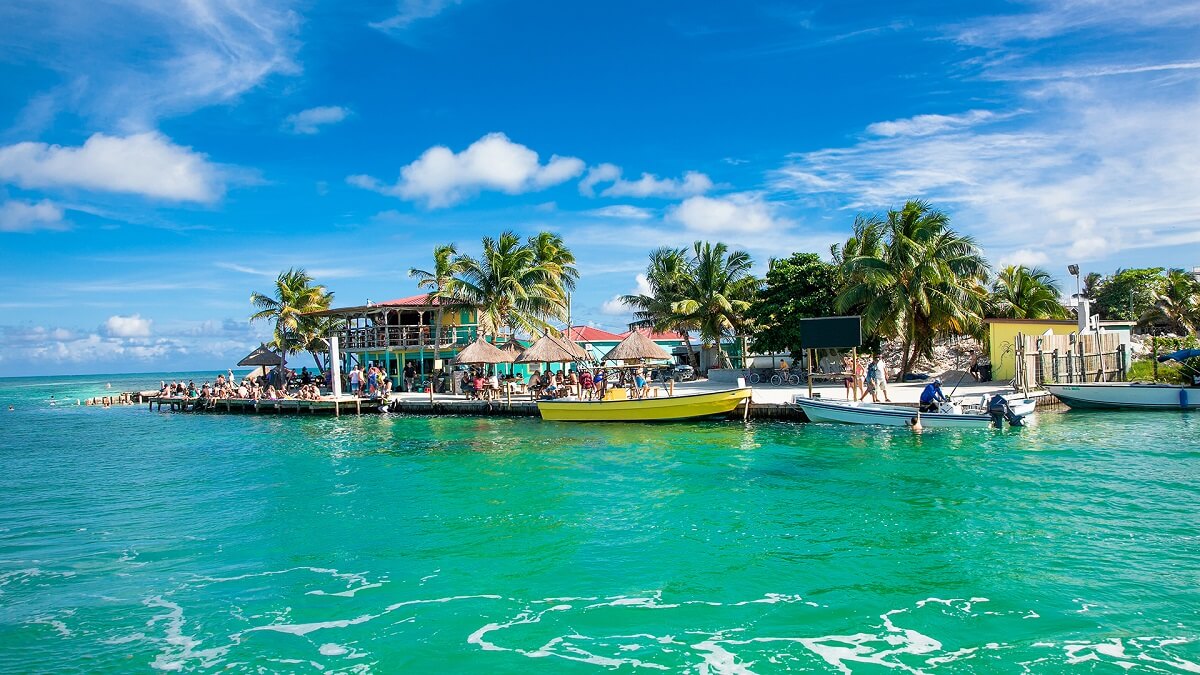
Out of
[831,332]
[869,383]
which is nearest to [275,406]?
[831,332]

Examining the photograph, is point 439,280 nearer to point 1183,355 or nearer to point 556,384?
point 556,384

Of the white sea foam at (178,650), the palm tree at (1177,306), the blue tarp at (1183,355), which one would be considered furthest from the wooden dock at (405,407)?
the palm tree at (1177,306)

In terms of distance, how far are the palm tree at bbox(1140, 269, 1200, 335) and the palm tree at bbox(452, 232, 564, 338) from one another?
35.0 metres

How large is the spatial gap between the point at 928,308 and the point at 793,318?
5.62 m

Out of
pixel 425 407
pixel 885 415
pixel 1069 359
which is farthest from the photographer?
pixel 425 407

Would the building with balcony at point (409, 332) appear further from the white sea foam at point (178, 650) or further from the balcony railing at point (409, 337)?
the white sea foam at point (178, 650)

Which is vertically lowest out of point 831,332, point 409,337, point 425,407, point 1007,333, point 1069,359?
point 425,407

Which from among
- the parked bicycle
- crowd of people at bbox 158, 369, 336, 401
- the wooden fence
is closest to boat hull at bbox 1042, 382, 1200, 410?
the wooden fence

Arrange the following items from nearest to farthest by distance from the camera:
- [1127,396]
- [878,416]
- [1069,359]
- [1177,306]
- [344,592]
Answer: [344,592]
[878,416]
[1127,396]
[1069,359]
[1177,306]

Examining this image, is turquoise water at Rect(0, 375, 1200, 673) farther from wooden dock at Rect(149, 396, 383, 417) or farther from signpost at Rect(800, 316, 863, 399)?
wooden dock at Rect(149, 396, 383, 417)

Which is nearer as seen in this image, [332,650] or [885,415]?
[332,650]

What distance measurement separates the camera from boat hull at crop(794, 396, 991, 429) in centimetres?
1981

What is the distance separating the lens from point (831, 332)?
25.5 m

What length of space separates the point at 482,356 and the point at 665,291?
1209cm
